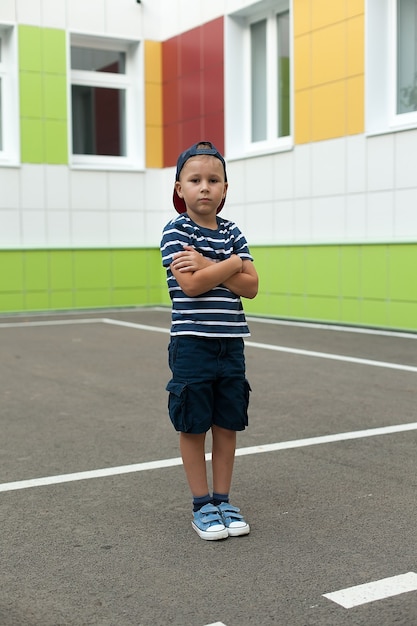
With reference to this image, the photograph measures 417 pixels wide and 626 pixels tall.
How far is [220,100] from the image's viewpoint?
1284cm

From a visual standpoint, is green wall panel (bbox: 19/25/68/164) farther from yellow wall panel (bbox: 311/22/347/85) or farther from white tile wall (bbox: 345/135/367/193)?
white tile wall (bbox: 345/135/367/193)

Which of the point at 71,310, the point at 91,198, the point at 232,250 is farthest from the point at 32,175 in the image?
the point at 232,250

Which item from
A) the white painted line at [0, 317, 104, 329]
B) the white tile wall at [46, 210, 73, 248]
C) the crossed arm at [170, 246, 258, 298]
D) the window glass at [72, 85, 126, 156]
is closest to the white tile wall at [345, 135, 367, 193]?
the white painted line at [0, 317, 104, 329]

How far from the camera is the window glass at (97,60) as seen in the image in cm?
1371

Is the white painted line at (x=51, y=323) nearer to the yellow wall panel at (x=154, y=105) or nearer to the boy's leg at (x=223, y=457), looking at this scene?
the yellow wall panel at (x=154, y=105)

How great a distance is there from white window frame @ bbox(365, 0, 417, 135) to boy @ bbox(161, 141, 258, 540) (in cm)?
719

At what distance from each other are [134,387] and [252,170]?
6.19m

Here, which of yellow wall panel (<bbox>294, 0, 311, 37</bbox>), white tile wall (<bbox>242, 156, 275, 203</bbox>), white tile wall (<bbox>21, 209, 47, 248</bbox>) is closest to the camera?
yellow wall panel (<bbox>294, 0, 311, 37</bbox>)

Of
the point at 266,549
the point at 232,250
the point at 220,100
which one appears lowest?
the point at 266,549

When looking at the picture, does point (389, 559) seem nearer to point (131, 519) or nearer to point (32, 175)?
point (131, 519)

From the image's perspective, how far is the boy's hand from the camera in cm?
329

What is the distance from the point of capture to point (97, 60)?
45.8 ft

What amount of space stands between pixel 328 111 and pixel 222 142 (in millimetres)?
2335

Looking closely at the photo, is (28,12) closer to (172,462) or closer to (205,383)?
(172,462)
